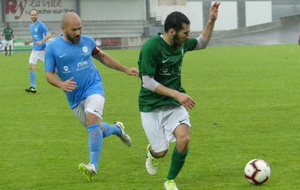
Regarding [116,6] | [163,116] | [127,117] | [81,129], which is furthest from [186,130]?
[116,6]

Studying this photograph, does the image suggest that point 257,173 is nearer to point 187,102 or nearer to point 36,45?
point 187,102

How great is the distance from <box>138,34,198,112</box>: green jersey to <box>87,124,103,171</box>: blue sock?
0.65 metres

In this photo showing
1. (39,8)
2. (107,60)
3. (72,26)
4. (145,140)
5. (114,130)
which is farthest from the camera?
(39,8)

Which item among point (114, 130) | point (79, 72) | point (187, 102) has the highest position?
point (79, 72)

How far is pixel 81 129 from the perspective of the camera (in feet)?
31.0

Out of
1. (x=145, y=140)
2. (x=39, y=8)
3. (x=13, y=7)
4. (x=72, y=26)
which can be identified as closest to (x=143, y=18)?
(x=39, y=8)

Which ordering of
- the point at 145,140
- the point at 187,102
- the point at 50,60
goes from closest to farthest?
the point at 187,102
the point at 50,60
the point at 145,140

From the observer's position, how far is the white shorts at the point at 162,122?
5.56 meters

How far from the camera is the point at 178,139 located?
17.6 ft

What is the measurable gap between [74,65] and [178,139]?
1.58 metres

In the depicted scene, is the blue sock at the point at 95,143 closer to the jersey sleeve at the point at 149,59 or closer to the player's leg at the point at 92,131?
the player's leg at the point at 92,131

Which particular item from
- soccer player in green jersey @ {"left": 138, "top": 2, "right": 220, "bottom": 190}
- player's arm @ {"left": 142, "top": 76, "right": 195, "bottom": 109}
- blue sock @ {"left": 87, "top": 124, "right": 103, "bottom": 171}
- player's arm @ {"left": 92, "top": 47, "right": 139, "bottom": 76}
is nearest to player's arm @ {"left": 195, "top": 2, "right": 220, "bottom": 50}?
soccer player in green jersey @ {"left": 138, "top": 2, "right": 220, "bottom": 190}

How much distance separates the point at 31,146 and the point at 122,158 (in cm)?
157

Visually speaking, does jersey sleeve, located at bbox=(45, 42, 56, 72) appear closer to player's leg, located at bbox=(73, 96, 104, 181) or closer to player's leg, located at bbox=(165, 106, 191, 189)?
player's leg, located at bbox=(73, 96, 104, 181)
